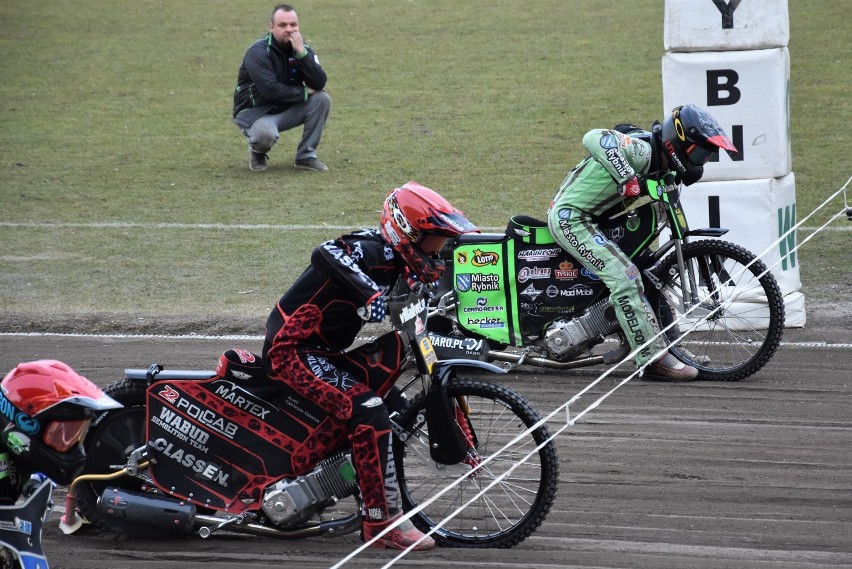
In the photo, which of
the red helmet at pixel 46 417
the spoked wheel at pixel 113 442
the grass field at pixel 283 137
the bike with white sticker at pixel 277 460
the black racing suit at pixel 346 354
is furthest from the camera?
the grass field at pixel 283 137

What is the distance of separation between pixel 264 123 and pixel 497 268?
7.37m

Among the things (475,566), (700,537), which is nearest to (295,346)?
(475,566)

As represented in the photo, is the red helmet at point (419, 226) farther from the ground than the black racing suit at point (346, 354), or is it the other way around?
the red helmet at point (419, 226)

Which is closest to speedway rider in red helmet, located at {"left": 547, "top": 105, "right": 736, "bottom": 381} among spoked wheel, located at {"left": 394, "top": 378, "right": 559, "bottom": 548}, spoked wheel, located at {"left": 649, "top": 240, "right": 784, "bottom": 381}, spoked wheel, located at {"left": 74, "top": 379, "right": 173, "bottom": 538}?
spoked wheel, located at {"left": 649, "top": 240, "right": 784, "bottom": 381}

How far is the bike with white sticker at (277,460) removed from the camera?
5.66 metres

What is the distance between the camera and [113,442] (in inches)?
237

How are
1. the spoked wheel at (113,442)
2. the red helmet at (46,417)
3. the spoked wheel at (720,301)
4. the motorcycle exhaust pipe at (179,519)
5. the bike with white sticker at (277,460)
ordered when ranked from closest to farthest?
1. the red helmet at (46,417)
2. the bike with white sticker at (277,460)
3. the motorcycle exhaust pipe at (179,519)
4. the spoked wheel at (113,442)
5. the spoked wheel at (720,301)

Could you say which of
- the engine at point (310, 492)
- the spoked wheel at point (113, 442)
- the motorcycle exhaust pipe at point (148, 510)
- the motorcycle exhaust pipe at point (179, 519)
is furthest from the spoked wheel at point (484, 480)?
the spoked wheel at point (113, 442)

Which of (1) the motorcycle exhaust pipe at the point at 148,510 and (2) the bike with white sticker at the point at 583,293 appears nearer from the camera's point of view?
(1) the motorcycle exhaust pipe at the point at 148,510

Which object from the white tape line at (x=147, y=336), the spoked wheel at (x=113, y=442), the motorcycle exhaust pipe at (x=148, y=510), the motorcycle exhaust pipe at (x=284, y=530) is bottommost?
the white tape line at (x=147, y=336)

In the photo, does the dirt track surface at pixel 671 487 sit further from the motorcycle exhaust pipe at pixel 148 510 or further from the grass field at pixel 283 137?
the grass field at pixel 283 137

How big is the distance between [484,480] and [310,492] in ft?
2.82

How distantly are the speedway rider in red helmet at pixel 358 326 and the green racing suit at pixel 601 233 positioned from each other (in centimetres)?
285

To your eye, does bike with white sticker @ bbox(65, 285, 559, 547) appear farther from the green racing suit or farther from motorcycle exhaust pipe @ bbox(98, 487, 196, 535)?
the green racing suit
